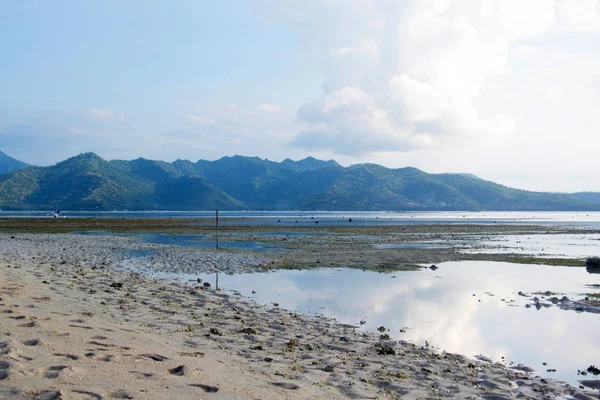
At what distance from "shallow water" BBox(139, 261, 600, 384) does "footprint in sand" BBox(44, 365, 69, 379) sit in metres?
10.2

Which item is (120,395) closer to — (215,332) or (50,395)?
(50,395)

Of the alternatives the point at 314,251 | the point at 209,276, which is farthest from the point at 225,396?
the point at 314,251

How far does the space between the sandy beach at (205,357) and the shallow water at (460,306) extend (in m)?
1.40

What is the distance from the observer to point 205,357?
10.9m

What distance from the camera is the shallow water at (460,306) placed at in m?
14.8

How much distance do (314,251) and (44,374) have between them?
37026mm

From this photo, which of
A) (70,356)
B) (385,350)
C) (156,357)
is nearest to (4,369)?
(70,356)

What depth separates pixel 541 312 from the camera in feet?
64.9

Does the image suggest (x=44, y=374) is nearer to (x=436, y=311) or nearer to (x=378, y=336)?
(x=378, y=336)

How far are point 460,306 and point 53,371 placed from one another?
1684 centimetres

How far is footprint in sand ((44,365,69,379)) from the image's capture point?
312 inches

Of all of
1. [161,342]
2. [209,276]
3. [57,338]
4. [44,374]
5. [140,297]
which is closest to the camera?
[44,374]

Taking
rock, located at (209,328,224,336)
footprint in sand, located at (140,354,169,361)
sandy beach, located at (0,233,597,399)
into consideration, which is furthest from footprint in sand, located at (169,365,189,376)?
rock, located at (209,328,224,336)

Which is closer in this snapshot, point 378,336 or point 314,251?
point 378,336
